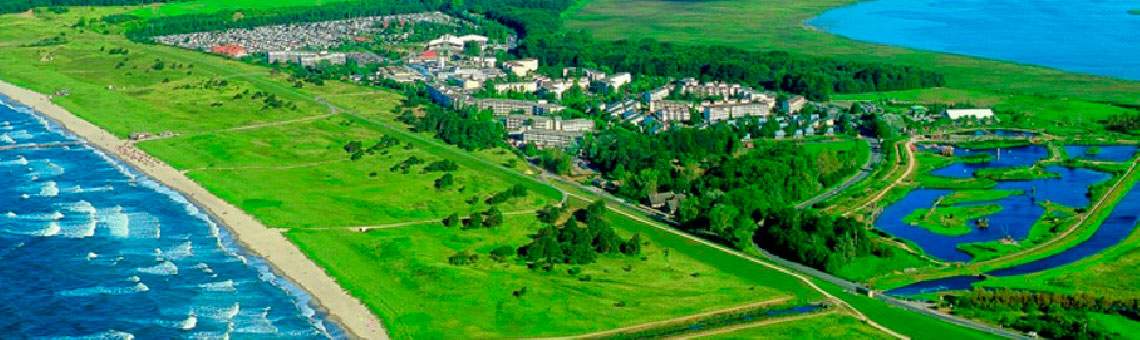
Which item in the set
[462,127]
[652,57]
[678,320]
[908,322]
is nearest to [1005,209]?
[908,322]

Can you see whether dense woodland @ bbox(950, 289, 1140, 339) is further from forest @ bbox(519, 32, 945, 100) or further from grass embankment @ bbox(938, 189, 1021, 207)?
forest @ bbox(519, 32, 945, 100)

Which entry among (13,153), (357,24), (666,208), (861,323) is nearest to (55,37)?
(357,24)

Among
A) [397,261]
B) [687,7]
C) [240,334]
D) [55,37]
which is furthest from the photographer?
[687,7]

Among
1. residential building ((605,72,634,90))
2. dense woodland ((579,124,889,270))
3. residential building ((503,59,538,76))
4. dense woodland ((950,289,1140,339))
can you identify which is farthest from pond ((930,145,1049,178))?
residential building ((503,59,538,76))

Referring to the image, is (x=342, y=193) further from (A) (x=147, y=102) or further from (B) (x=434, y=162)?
(A) (x=147, y=102)

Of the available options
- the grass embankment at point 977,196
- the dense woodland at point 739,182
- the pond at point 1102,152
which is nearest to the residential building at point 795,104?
the dense woodland at point 739,182

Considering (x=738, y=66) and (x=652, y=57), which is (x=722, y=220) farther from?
(x=652, y=57)

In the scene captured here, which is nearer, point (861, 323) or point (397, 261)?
point (861, 323)
